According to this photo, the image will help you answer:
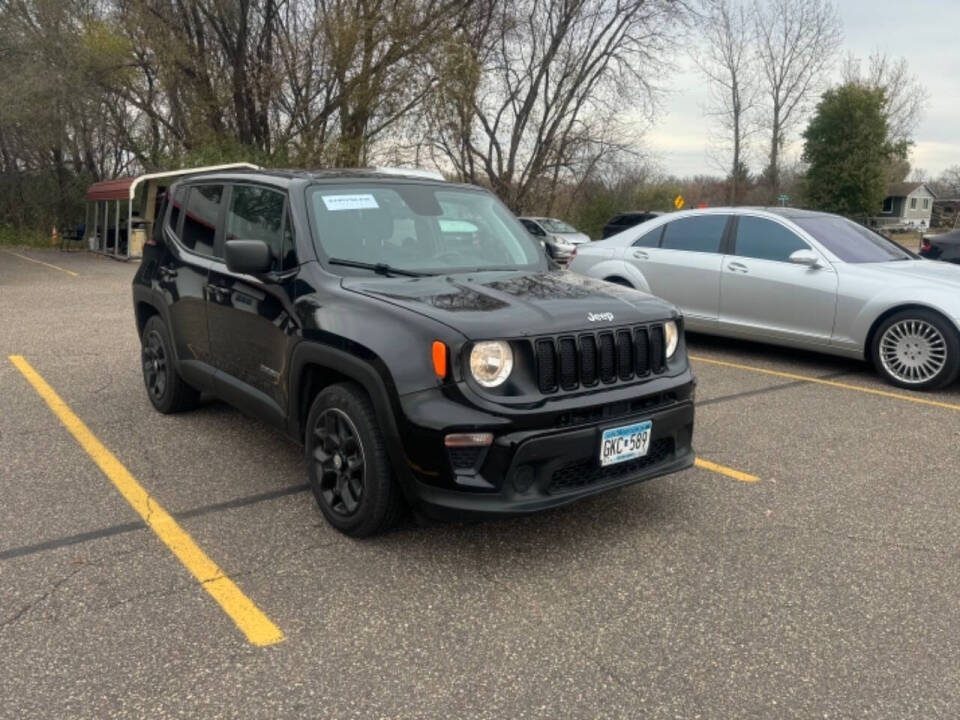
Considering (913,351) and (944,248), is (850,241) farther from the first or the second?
(944,248)

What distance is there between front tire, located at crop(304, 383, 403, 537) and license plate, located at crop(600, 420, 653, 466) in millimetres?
929

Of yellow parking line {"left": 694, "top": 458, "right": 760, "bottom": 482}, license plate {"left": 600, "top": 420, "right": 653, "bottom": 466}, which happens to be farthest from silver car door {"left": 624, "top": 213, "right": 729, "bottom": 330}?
license plate {"left": 600, "top": 420, "right": 653, "bottom": 466}

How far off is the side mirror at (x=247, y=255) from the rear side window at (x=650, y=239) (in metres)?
5.68

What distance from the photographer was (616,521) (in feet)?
13.2

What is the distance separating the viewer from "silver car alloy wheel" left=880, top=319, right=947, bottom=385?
6.80 m

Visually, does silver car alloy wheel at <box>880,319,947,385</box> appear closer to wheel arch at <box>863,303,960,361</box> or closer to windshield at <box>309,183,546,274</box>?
wheel arch at <box>863,303,960,361</box>

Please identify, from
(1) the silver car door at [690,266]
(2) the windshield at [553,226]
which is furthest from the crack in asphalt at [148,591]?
(2) the windshield at [553,226]

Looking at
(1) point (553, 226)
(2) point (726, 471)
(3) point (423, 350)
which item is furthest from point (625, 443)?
(1) point (553, 226)

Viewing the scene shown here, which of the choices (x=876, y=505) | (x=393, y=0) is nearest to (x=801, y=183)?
(x=393, y=0)

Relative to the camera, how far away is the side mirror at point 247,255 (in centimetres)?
404

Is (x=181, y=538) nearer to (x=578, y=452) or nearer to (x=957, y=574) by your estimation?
(x=578, y=452)

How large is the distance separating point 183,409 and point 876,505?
4485mm

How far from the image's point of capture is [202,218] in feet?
17.1

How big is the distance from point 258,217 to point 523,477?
Result: 2.31 m
